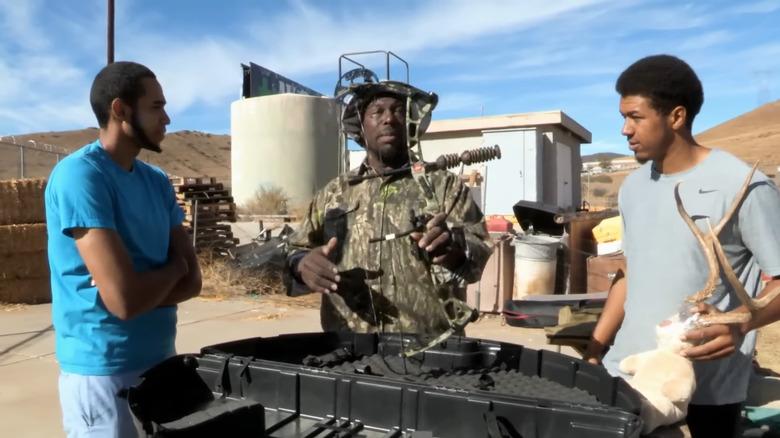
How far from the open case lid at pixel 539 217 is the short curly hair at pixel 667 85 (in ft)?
24.9

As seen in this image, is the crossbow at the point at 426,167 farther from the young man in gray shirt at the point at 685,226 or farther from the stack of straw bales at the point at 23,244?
the stack of straw bales at the point at 23,244

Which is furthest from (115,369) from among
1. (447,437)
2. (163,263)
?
(447,437)

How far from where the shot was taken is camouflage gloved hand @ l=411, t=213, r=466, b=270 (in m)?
1.89

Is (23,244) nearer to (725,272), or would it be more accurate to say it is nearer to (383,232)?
(383,232)

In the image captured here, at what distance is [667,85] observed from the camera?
188 centimetres

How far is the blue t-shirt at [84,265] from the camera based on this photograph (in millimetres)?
1985

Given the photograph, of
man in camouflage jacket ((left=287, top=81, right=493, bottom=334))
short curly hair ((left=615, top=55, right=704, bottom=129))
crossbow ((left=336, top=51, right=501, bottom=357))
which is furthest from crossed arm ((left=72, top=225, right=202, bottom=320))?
short curly hair ((left=615, top=55, right=704, bottom=129))

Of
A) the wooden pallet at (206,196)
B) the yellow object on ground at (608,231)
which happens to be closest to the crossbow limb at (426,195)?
the yellow object on ground at (608,231)

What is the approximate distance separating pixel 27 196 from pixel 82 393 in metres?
9.10

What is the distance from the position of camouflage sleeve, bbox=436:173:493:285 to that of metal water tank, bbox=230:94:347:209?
80.0 feet

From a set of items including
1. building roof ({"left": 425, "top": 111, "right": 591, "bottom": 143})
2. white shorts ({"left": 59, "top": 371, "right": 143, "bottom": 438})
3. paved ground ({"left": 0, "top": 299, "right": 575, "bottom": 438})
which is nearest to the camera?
white shorts ({"left": 59, "top": 371, "right": 143, "bottom": 438})

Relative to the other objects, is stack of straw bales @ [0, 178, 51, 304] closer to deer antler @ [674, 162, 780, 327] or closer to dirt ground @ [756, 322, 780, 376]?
dirt ground @ [756, 322, 780, 376]

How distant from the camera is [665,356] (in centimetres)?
160

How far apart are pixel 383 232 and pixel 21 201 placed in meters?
9.28
